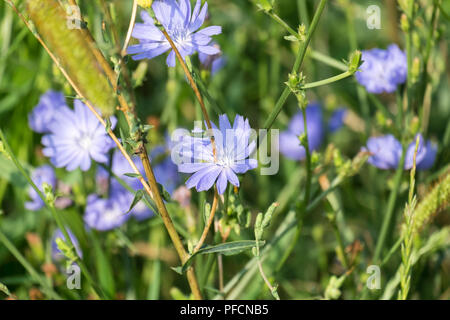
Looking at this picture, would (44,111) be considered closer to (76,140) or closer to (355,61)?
(76,140)

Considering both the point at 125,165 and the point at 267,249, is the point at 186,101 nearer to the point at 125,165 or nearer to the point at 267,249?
the point at 125,165

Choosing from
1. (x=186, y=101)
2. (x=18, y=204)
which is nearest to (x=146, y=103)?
(x=186, y=101)

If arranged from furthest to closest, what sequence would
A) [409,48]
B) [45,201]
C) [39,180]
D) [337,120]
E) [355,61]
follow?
[337,120]
[39,180]
[409,48]
[45,201]
[355,61]

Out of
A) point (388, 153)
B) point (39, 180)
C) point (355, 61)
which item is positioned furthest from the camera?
point (39, 180)

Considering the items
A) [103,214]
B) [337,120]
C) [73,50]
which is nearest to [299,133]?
[337,120]

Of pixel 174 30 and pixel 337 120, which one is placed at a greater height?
pixel 174 30

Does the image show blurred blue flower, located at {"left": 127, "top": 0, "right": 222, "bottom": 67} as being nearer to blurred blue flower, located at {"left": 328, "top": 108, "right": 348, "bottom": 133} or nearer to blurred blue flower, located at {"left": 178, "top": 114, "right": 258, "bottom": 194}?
blurred blue flower, located at {"left": 178, "top": 114, "right": 258, "bottom": 194}
